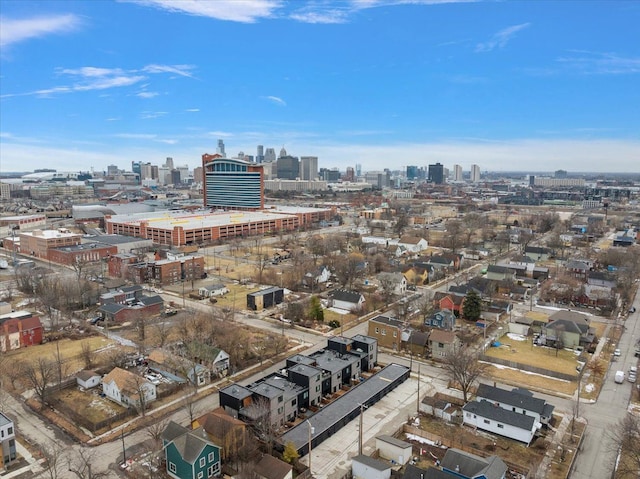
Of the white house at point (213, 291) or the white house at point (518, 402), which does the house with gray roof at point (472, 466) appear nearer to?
the white house at point (518, 402)

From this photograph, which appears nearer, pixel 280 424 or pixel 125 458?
pixel 125 458

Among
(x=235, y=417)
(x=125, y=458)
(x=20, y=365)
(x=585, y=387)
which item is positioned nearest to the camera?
(x=125, y=458)

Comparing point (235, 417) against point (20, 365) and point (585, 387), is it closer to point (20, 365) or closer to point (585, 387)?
point (20, 365)

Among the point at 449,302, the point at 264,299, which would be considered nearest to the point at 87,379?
the point at 264,299

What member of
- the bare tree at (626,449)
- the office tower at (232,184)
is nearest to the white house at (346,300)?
the bare tree at (626,449)

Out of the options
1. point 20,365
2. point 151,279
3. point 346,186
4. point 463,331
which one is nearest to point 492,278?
point 463,331

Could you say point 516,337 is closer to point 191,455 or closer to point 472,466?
point 472,466

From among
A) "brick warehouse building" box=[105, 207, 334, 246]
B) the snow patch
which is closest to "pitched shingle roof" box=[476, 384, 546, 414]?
the snow patch

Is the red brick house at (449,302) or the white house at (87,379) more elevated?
the red brick house at (449,302)
